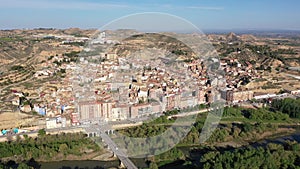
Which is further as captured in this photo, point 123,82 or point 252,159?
point 123,82

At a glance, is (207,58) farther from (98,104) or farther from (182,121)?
(98,104)

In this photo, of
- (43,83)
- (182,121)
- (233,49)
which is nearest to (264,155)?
(182,121)

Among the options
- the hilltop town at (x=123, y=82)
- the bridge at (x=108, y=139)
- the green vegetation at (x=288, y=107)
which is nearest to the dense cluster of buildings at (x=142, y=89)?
the hilltop town at (x=123, y=82)

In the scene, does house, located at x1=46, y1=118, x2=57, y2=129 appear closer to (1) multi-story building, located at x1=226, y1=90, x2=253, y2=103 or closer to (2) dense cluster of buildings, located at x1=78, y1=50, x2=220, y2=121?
(2) dense cluster of buildings, located at x1=78, y1=50, x2=220, y2=121

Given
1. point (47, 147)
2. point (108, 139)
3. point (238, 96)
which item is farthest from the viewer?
point (238, 96)

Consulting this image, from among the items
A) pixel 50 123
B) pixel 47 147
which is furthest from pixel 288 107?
pixel 47 147

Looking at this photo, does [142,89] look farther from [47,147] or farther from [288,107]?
[288,107]

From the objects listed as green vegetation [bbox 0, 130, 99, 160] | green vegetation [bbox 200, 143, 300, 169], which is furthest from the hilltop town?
green vegetation [bbox 200, 143, 300, 169]

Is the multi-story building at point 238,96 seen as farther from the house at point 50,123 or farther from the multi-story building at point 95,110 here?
the house at point 50,123
